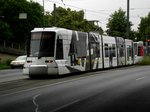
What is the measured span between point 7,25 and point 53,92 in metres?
56.9

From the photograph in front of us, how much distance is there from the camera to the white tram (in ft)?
86.3

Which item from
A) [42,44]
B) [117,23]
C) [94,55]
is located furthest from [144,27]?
[42,44]

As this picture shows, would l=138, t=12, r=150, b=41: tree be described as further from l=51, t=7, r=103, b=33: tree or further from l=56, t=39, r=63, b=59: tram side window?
l=56, t=39, r=63, b=59: tram side window

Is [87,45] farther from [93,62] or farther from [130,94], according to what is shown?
[130,94]

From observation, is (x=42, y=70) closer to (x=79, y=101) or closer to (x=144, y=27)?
(x=79, y=101)

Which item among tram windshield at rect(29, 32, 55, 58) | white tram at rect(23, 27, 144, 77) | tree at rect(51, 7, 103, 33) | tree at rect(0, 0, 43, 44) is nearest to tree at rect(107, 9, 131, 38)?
tree at rect(51, 7, 103, 33)

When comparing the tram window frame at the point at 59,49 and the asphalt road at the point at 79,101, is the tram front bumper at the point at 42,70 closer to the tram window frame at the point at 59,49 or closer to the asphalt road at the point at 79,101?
the tram window frame at the point at 59,49

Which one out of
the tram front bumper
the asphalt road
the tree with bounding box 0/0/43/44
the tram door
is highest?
the tree with bounding box 0/0/43/44

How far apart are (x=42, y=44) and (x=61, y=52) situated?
1304 millimetres

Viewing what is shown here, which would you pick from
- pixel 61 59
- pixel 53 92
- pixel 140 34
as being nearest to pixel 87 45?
pixel 61 59

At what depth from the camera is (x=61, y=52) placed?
88.9 ft

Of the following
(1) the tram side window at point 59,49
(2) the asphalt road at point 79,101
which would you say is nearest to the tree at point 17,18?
(1) the tram side window at point 59,49

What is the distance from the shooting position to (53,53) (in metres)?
26.5

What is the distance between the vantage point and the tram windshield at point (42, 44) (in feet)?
86.8
